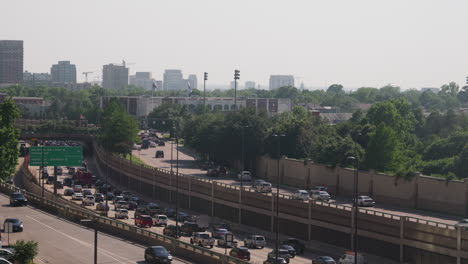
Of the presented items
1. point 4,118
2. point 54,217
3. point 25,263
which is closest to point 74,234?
point 54,217

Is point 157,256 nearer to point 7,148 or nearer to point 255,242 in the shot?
point 255,242

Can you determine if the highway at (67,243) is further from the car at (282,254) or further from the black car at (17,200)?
the car at (282,254)

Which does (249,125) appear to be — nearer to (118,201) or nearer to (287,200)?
(118,201)

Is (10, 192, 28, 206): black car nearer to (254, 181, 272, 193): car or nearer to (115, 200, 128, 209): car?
(115, 200, 128, 209): car

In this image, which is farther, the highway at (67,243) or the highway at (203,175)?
the highway at (203,175)

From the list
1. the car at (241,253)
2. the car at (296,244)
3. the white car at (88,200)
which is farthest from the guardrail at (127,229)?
the car at (296,244)

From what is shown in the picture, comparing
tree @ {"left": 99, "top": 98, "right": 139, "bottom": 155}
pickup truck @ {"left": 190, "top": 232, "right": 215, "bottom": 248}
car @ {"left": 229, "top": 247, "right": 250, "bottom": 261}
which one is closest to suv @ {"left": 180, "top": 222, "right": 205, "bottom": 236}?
pickup truck @ {"left": 190, "top": 232, "right": 215, "bottom": 248}
